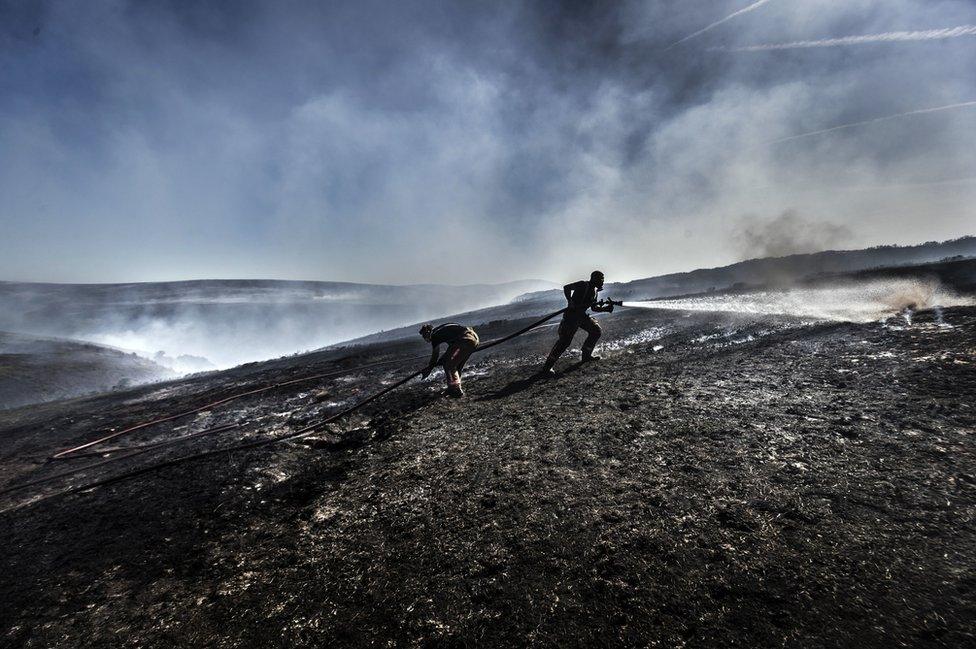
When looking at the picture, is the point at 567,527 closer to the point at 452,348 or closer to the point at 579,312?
the point at 452,348

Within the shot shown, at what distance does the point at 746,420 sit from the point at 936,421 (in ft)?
4.19

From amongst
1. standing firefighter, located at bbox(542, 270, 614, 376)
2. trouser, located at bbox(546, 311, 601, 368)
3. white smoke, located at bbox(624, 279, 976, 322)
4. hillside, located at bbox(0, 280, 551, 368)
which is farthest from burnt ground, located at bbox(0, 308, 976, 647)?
hillside, located at bbox(0, 280, 551, 368)

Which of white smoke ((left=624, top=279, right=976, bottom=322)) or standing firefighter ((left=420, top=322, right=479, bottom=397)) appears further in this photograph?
white smoke ((left=624, top=279, right=976, bottom=322))

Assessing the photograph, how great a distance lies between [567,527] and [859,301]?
9.98 meters

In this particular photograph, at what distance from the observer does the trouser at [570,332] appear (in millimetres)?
6258

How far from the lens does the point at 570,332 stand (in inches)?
253

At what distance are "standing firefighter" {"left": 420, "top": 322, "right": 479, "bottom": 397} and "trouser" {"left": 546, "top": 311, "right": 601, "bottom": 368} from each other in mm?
1405

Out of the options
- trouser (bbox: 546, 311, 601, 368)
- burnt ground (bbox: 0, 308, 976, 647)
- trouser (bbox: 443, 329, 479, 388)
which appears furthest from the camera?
trouser (bbox: 546, 311, 601, 368)

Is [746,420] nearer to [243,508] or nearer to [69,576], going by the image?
[243,508]

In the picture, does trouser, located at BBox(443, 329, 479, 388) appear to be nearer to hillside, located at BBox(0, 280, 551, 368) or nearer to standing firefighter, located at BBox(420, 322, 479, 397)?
standing firefighter, located at BBox(420, 322, 479, 397)

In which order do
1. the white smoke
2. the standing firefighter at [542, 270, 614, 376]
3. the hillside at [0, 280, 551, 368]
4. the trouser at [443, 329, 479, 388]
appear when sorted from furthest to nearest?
1. the hillside at [0, 280, 551, 368]
2. the white smoke
3. the standing firefighter at [542, 270, 614, 376]
4. the trouser at [443, 329, 479, 388]

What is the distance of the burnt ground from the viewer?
69.4 inches

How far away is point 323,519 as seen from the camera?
2.85 metres

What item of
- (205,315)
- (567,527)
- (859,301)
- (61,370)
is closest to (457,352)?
(567,527)
